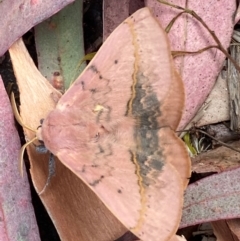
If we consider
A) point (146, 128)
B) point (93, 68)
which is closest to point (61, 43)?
point (93, 68)

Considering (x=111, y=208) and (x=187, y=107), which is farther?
(x=187, y=107)

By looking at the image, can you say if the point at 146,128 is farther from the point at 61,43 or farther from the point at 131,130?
the point at 61,43

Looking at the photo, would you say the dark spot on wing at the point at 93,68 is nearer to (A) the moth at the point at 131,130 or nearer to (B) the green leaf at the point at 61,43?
(A) the moth at the point at 131,130

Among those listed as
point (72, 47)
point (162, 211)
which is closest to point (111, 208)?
point (162, 211)

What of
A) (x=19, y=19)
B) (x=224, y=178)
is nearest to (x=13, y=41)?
(x=19, y=19)

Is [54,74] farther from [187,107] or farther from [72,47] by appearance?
[187,107]

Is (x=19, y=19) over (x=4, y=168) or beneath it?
over

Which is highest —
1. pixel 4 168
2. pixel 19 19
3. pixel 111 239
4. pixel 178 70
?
pixel 19 19

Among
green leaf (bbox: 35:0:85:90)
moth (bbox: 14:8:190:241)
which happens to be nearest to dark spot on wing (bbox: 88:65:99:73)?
moth (bbox: 14:8:190:241)

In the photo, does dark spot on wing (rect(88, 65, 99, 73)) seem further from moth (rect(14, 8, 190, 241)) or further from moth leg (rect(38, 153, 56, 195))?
moth leg (rect(38, 153, 56, 195))
